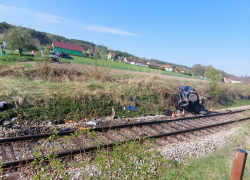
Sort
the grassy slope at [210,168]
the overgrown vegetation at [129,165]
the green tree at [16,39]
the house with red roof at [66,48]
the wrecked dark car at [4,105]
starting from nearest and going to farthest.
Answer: the overgrown vegetation at [129,165] → the grassy slope at [210,168] → the wrecked dark car at [4,105] → the green tree at [16,39] → the house with red roof at [66,48]

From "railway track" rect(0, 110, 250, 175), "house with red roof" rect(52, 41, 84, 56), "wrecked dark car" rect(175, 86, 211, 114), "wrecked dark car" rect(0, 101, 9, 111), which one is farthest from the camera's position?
"house with red roof" rect(52, 41, 84, 56)

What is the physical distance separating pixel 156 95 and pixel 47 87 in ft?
26.6

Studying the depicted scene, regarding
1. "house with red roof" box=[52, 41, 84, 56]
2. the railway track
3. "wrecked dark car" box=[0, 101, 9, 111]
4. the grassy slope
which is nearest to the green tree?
"wrecked dark car" box=[0, 101, 9, 111]

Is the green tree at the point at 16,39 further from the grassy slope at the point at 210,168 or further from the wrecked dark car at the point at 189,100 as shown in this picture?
the grassy slope at the point at 210,168

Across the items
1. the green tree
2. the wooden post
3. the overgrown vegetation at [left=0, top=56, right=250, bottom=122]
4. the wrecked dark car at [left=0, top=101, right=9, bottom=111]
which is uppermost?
the green tree

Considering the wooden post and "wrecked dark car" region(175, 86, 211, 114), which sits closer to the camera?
the wooden post

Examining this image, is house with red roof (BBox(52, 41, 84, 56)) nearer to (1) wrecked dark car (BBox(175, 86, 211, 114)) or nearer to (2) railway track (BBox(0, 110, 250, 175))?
(1) wrecked dark car (BBox(175, 86, 211, 114))

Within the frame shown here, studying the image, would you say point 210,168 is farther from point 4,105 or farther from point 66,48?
point 66,48

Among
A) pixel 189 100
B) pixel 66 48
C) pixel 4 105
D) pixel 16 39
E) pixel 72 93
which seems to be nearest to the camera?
pixel 4 105

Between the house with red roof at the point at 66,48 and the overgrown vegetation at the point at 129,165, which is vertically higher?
the house with red roof at the point at 66,48

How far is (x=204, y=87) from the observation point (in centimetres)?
2055

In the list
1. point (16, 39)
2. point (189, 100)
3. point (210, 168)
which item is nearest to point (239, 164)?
point (210, 168)

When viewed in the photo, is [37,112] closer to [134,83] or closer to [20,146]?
[20,146]

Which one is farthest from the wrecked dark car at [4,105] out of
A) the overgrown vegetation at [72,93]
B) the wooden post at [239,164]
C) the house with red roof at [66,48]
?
the house with red roof at [66,48]
